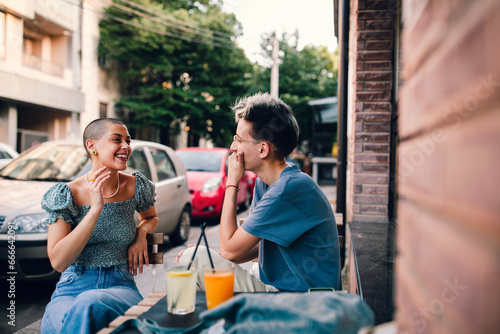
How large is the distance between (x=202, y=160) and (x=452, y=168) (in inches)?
347

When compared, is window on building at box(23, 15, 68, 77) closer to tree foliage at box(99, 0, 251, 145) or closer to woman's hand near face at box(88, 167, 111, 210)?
tree foliage at box(99, 0, 251, 145)

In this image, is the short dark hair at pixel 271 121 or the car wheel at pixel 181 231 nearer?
the short dark hair at pixel 271 121

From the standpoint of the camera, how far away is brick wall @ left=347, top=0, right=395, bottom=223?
427 cm

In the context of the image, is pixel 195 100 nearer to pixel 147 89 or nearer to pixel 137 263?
pixel 147 89

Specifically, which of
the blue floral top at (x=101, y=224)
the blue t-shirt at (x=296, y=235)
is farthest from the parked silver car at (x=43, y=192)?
the blue t-shirt at (x=296, y=235)

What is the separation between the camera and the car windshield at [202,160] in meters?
8.98

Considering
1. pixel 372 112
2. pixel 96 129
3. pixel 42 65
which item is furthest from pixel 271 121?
pixel 42 65

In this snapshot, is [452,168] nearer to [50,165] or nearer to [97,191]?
[97,191]

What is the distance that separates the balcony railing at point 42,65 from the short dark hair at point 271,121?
1728cm

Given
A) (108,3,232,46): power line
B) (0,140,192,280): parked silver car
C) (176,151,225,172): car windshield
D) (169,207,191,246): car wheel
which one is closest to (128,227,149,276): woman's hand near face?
(0,140,192,280): parked silver car

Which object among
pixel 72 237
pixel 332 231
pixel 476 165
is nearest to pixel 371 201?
pixel 332 231

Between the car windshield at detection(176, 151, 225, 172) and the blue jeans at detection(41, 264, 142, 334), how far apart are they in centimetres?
654

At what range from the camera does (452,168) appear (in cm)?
51

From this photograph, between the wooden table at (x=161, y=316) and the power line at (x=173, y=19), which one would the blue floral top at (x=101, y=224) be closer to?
the wooden table at (x=161, y=316)
